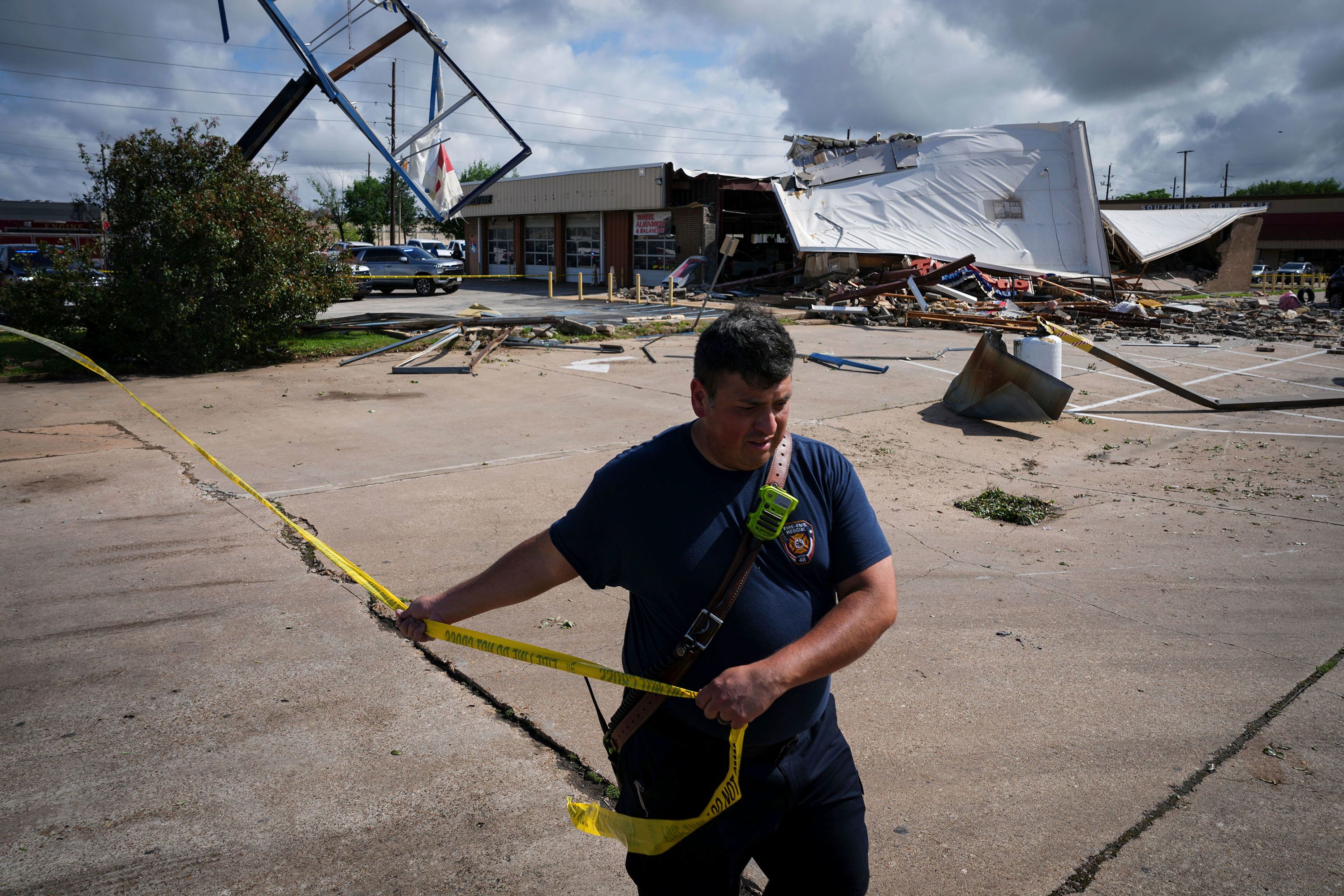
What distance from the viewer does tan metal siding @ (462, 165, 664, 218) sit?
118ft

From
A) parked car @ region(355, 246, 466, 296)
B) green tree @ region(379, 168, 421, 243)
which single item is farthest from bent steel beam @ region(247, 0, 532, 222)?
green tree @ region(379, 168, 421, 243)

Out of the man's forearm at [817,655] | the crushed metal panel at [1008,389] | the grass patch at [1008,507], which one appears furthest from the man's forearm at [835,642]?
the crushed metal panel at [1008,389]

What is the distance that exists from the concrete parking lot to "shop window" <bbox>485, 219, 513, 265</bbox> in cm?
3761

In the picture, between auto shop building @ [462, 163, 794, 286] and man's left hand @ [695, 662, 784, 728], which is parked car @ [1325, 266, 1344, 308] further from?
man's left hand @ [695, 662, 784, 728]

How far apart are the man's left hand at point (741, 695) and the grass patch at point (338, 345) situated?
16.1m

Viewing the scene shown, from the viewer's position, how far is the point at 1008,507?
23.9 ft

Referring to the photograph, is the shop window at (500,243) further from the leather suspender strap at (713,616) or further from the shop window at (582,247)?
the leather suspender strap at (713,616)

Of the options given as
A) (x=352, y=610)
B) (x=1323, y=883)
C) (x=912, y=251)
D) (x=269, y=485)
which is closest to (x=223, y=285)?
(x=269, y=485)

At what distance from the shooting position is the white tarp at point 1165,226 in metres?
36.6

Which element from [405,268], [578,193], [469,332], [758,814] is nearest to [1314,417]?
[758,814]

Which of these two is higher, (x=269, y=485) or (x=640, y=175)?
(x=640, y=175)

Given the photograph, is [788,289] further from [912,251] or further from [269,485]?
[269,485]

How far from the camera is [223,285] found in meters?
14.8

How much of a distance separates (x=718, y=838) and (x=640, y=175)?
36.3 m
